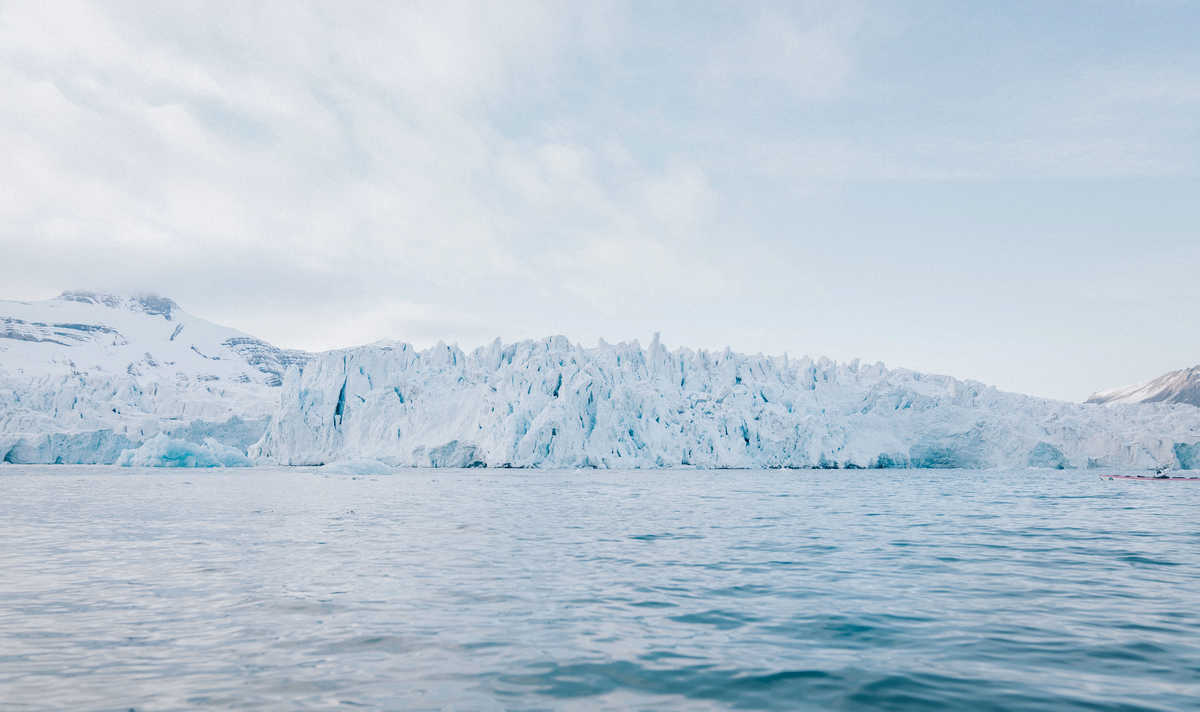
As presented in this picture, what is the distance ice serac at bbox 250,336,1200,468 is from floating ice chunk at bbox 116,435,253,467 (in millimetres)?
7205

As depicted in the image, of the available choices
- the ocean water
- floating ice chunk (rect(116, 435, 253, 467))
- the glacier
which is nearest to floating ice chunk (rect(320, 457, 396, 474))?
the glacier

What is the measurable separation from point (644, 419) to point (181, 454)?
33435mm

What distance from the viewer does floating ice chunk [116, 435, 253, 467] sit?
55906 millimetres

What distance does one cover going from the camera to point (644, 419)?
62844 millimetres

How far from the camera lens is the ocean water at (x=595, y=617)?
17.9 ft

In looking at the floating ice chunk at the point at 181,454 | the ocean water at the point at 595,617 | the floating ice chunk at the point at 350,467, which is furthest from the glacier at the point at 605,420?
the ocean water at the point at 595,617

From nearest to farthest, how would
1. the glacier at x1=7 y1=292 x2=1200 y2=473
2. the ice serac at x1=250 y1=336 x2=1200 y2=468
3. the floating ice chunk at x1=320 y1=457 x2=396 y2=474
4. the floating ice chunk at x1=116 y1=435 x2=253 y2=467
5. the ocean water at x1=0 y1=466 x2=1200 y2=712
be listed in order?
the ocean water at x1=0 y1=466 x2=1200 y2=712 < the floating ice chunk at x1=320 y1=457 x2=396 y2=474 < the floating ice chunk at x1=116 y1=435 x2=253 y2=467 < the glacier at x1=7 y1=292 x2=1200 y2=473 < the ice serac at x1=250 y1=336 x2=1200 y2=468

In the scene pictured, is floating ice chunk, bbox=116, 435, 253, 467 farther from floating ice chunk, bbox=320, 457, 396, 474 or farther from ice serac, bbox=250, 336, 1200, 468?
floating ice chunk, bbox=320, 457, 396, 474

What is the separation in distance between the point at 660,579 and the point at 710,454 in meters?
55.0

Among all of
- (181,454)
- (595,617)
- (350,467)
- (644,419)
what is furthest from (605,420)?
(595,617)

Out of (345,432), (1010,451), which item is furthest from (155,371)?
(1010,451)

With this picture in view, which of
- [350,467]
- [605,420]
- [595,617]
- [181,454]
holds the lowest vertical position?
[595,617]

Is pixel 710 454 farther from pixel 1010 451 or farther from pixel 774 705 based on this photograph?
pixel 774 705

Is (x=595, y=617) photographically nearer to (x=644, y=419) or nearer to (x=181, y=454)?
(x=644, y=419)
